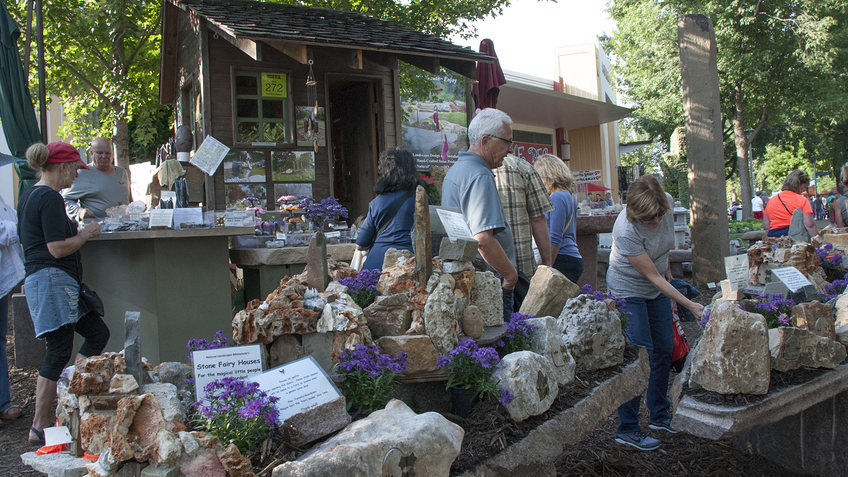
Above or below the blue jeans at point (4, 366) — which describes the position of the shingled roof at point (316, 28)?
above

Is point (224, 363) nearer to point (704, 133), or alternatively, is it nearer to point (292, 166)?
point (292, 166)

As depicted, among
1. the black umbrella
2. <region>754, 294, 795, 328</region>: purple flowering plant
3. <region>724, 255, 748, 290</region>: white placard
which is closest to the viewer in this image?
<region>754, 294, 795, 328</region>: purple flowering plant

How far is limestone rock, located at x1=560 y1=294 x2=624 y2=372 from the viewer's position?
3.31 m

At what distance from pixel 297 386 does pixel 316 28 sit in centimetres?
599

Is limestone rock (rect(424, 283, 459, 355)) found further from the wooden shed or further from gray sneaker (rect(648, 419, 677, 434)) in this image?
the wooden shed

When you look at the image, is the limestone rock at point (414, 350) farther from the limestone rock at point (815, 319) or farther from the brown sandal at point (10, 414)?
the brown sandal at point (10, 414)

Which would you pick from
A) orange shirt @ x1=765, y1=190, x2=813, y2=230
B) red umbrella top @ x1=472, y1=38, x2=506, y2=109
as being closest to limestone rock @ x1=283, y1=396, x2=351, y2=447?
orange shirt @ x1=765, y1=190, x2=813, y2=230

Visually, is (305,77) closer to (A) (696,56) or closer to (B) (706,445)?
(A) (696,56)

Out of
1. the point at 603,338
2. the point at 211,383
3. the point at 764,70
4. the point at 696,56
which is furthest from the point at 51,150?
the point at 764,70

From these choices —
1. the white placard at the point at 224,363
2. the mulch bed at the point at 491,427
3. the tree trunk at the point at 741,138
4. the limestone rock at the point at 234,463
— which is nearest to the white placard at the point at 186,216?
the white placard at the point at 224,363

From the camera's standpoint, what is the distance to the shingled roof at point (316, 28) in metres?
6.68

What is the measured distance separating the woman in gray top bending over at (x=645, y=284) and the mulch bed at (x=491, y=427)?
1.07m

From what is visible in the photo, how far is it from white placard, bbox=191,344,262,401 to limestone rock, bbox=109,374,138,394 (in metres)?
0.21

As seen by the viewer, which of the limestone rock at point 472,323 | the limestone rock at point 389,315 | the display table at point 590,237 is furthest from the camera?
the display table at point 590,237
